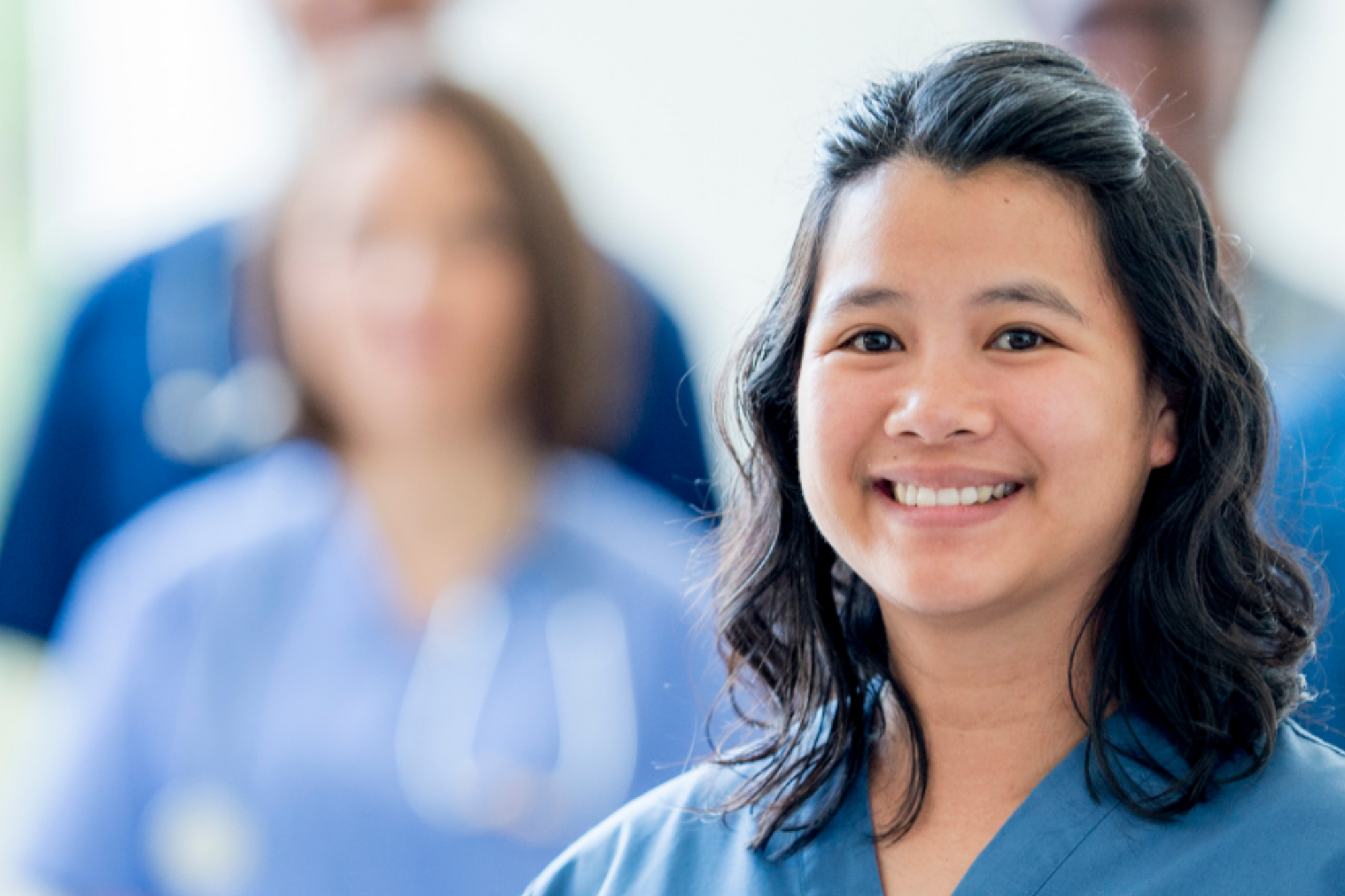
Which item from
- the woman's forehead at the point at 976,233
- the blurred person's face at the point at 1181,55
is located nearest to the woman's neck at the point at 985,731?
the woman's forehead at the point at 976,233

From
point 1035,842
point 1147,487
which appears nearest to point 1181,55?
point 1147,487

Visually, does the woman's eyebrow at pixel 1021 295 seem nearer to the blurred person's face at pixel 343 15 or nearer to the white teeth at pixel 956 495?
the white teeth at pixel 956 495

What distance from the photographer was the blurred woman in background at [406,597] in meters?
1.46

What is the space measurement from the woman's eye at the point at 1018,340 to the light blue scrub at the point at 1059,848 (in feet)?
0.80

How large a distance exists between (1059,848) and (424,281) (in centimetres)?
96

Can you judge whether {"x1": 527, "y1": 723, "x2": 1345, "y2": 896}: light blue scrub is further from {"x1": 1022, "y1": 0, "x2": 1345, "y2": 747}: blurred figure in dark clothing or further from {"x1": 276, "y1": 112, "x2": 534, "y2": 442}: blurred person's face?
{"x1": 276, "y1": 112, "x2": 534, "y2": 442}: blurred person's face

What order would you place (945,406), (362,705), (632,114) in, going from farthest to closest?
(632,114) → (362,705) → (945,406)

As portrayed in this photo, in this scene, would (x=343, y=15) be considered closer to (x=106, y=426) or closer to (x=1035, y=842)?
(x=106, y=426)

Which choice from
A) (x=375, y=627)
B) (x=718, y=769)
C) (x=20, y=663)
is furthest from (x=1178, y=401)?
(x=20, y=663)

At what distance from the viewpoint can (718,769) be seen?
3.25ft

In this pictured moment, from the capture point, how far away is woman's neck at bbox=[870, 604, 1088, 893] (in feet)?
2.88

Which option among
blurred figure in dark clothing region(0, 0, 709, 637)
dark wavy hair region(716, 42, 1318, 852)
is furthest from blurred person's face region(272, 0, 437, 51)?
dark wavy hair region(716, 42, 1318, 852)

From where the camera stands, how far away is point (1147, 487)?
907mm

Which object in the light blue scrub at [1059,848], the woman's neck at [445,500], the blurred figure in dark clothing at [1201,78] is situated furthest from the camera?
the woman's neck at [445,500]
